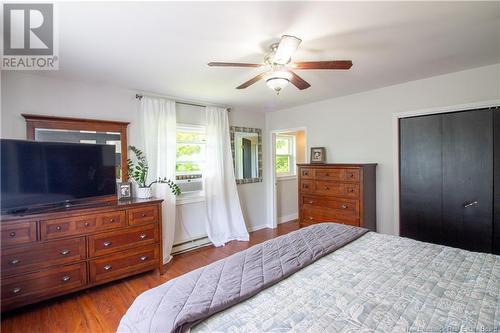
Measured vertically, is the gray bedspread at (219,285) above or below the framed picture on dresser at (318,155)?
below

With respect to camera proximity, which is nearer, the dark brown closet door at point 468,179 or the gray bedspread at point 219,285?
the gray bedspread at point 219,285

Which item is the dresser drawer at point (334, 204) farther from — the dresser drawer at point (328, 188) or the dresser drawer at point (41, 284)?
the dresser drawer at point (41, 284)

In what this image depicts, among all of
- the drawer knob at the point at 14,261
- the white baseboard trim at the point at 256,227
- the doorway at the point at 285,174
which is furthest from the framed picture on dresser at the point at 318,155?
the drawer knob at the point at 14,261

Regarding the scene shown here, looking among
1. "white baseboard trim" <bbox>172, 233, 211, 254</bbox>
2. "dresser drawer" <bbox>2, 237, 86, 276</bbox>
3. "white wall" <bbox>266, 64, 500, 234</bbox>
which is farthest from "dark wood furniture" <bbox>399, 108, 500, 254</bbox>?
"dresser drawer" <bbox>2, 237, 86, 276</bbox>

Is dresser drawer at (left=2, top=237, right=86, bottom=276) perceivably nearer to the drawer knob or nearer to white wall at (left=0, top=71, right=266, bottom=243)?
the drawer knob

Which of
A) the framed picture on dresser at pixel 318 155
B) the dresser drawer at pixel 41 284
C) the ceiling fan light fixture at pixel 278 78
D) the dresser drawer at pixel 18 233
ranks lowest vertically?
the dresser drawer at pixel 41 284

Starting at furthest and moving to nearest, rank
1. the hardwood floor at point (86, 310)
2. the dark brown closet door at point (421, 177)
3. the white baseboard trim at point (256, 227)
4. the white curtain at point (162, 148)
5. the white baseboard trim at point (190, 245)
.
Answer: the white baseboard trim at point (256, 227), the white baseboard trim at point (190, 245), the white curtain at point (162, 148), the dark brown closet door at point (421, 177), the hardwood floor at point (86, 310)

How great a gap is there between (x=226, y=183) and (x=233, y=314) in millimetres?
3042

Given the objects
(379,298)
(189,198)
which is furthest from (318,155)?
(379,298)

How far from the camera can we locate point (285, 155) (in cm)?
550

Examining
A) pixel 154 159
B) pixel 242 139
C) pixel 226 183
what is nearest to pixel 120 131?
pixel 154 159

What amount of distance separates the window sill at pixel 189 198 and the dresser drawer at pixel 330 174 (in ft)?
6.15

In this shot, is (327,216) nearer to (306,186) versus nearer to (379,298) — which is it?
(306,186)

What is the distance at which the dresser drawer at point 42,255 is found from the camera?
2.05 m
